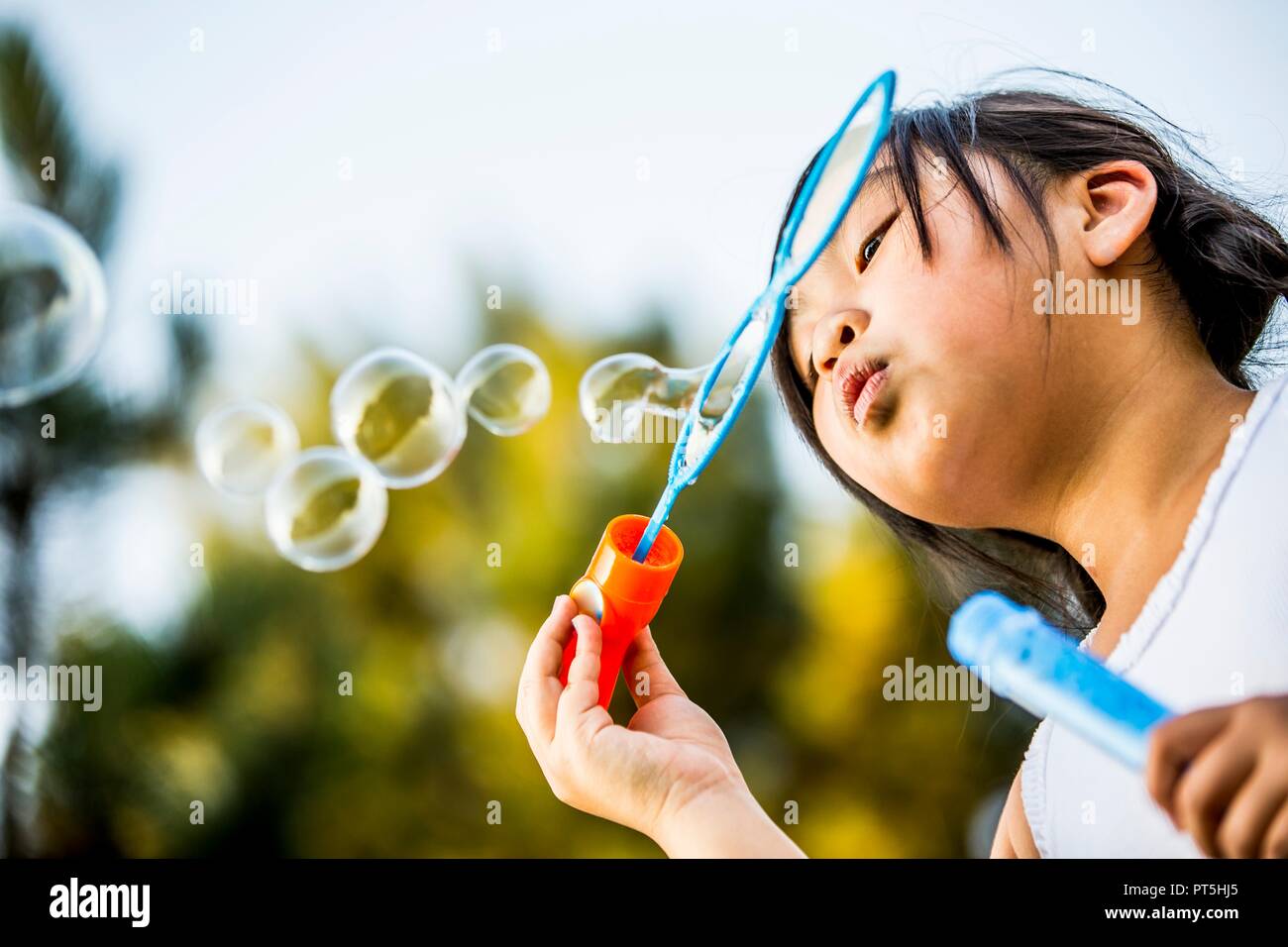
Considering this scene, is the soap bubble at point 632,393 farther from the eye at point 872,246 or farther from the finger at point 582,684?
the finger at point 582,684

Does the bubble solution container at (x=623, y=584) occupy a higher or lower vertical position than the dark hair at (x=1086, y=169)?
lower

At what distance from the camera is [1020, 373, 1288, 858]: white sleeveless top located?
0.90 m

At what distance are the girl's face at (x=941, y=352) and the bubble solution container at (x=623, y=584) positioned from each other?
0.23 meters

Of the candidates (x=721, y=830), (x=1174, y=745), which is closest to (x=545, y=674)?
(x=721, y=830)

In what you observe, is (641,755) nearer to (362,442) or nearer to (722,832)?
(722,832)

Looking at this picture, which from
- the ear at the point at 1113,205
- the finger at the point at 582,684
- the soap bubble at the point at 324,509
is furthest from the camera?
the soap bubble at the point at 324,509

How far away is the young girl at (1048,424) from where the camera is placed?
93 centimetres

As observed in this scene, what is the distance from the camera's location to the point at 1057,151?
1.19 meters

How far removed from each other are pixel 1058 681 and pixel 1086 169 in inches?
28.6

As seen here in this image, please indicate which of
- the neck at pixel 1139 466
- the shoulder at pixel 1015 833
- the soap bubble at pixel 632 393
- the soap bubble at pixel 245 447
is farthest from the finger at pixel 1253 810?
the soap bubble at pixel 245 447

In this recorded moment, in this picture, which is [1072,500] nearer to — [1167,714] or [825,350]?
[825,350]

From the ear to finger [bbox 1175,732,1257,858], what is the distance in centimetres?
63

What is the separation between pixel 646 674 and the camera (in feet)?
3.67
